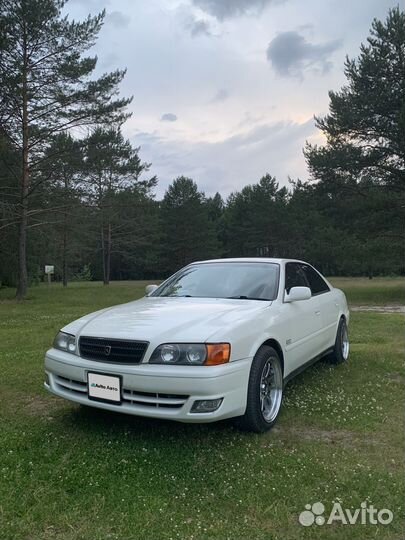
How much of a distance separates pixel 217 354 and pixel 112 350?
797mm

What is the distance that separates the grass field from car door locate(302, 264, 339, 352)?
0.84 metres

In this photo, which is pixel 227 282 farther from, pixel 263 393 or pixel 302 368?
pixel 263 393

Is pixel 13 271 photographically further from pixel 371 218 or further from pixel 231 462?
pixel 231 462

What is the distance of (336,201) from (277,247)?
3039 centimetres

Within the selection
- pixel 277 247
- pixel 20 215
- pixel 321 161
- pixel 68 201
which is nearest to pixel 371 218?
pixel 321 161

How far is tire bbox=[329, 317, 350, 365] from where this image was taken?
5945mm

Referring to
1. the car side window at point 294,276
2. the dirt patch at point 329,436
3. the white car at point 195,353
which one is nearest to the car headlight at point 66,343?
the white car at point 195,353

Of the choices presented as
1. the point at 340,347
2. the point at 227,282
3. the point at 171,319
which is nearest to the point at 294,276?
the point at 227,282

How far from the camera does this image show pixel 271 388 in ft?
12.9

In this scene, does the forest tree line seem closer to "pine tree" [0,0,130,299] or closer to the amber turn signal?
"pine tree" [0,0,130,299]

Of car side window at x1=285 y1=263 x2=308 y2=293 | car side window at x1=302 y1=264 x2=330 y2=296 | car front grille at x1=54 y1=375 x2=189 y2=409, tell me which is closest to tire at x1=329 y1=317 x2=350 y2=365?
car side window at x1=302 y1=264 x2=330 y2=296

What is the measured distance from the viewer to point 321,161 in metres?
21.3

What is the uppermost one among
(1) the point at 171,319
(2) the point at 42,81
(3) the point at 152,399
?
(2) the point at 42,81

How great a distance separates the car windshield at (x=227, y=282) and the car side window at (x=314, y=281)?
83 cm
